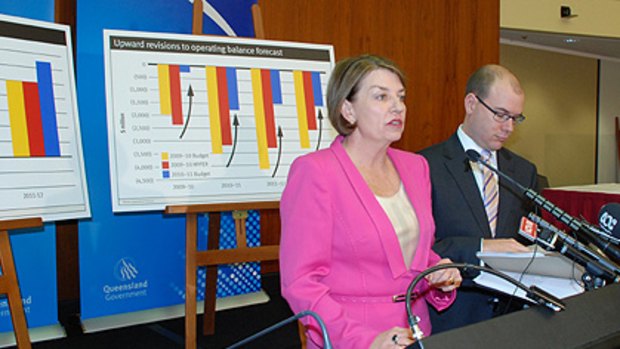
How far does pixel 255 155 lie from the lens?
2793 millimetres

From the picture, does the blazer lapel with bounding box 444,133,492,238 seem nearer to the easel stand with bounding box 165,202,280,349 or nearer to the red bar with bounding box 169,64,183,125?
the easel stand with bounding box 165,202,280,349

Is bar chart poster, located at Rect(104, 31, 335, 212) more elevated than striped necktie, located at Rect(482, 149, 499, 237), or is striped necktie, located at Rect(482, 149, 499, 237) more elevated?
bar chart poster, located at Rect(104, 31, 335, 212)

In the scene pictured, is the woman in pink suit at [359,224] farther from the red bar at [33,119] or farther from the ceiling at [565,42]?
the ceiling at [565,42]

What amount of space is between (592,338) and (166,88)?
2.23 m

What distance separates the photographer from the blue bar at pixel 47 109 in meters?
2.38

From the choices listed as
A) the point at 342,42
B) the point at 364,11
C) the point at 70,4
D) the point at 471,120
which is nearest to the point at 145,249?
the point at 70,4

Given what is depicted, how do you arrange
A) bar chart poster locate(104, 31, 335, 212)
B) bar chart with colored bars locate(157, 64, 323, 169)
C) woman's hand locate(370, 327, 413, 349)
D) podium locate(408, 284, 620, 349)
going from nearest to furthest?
1. podium locate(408, 284, 620, 349)
2. woman's hand locate(370, 327, 413, 349)
3. bar chart poster locate(104, 31, 335, 212)
4. bar chart with colored bars locate(157, 64, 323, 169)

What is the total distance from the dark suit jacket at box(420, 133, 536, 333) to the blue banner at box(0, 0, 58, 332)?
193 centimetres

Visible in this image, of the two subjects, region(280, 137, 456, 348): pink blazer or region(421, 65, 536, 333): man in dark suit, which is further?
region(421, 65, 536, 333): man in dark suit

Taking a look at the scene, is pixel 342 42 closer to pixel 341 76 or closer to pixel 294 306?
pixel 341 76

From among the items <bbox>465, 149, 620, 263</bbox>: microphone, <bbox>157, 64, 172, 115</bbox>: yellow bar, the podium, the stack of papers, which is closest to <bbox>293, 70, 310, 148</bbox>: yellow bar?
<bbox>157, 64, 172, 115</bbox>: yellow bar

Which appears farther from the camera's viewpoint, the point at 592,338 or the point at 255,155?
the point at 255,155

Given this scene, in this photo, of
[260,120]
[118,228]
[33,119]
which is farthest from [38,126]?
[260,120]

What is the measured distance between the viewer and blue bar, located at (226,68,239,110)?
9.13 ft
